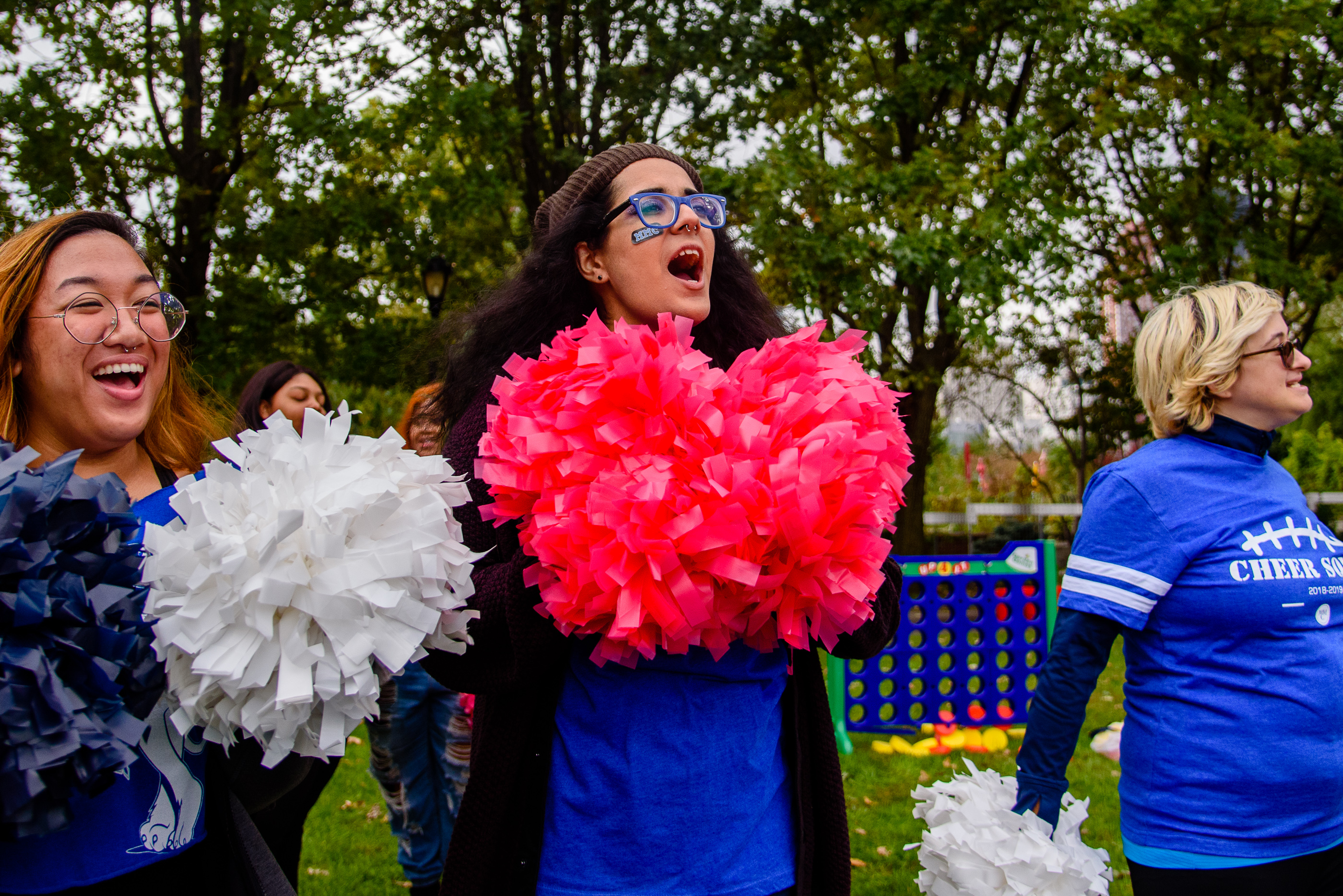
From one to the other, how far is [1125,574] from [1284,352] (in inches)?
27.2

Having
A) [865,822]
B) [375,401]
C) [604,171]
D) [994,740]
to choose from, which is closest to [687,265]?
[604,171]

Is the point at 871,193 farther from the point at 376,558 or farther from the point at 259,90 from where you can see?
the point at 376,558

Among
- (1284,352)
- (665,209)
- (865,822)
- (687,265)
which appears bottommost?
(865,822)

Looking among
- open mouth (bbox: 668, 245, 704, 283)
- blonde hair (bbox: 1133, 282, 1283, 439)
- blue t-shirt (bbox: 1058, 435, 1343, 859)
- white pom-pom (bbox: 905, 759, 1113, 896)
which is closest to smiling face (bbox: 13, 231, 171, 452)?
open mouth (bbox: 668, 245, 704, 283)

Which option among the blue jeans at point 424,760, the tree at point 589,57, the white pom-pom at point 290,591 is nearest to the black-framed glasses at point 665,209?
the white pom-pom at point 290,591

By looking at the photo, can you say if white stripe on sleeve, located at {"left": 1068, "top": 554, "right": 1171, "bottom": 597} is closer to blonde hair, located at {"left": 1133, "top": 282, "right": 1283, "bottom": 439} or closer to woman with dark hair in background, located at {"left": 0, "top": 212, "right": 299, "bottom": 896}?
blonde hair, located at {"left": 1133, "top": 282, "right": 1283, "bottom": 439}

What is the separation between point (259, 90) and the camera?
10.4 metres

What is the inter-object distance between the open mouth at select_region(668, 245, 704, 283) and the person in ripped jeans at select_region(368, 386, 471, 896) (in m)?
1.64

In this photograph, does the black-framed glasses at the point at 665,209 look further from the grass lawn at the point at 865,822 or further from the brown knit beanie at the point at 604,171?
the grass lawn at the point at 865,822

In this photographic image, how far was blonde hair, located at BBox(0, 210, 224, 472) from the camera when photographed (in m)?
1.54

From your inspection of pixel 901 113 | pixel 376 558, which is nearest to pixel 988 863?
pixel 376 558

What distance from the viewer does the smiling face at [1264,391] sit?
2229mm

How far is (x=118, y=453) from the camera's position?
64.3 inches

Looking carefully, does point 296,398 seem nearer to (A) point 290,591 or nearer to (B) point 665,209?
(B) point 665,209
